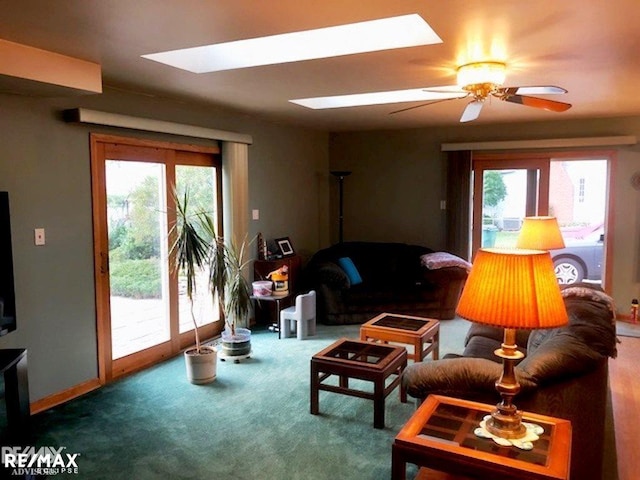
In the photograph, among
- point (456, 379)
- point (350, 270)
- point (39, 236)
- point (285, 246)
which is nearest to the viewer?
point (456, 379)

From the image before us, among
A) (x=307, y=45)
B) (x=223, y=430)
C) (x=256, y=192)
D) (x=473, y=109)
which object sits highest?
(x=307, y=45)

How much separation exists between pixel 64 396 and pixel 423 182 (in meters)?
4.95

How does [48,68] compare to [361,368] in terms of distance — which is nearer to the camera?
[48,68]

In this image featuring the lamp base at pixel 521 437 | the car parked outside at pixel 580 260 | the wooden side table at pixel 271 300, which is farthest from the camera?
the car parked outside at pixel 580 260

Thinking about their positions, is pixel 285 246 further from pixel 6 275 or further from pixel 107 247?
pixel 6 275

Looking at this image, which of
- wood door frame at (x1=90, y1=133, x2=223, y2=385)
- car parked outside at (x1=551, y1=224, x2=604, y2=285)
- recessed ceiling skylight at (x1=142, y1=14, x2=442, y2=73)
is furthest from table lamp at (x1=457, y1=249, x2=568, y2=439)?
car parked outside at (x1=551, y1=224, x2=604, y2=285)

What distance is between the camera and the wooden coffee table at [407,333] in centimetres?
386

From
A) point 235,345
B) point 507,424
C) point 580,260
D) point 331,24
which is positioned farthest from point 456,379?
point 580,260

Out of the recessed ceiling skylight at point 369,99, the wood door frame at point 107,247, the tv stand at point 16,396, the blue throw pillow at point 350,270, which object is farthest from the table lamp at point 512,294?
the blue throw pillow at point 350,270

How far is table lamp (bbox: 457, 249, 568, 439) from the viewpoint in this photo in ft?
5.81

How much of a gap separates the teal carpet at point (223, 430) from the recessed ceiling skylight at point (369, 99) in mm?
2525

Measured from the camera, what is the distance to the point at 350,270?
19.6 ft

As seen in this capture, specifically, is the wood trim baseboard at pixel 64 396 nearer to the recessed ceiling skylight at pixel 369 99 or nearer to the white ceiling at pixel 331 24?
the white ceiling at pixel 331 24

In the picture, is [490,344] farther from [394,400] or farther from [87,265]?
[87,265]
